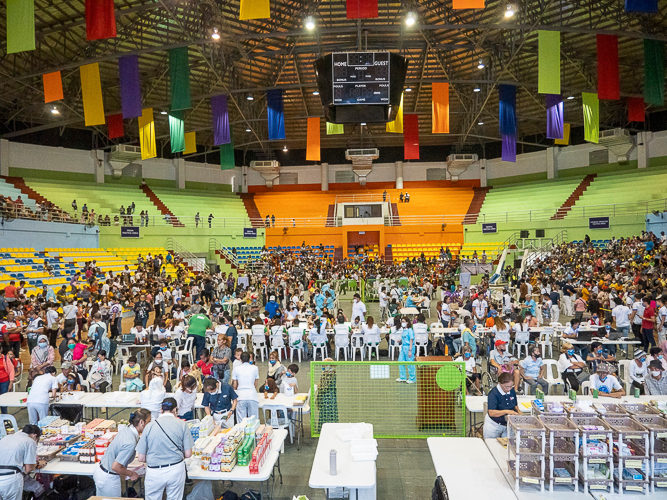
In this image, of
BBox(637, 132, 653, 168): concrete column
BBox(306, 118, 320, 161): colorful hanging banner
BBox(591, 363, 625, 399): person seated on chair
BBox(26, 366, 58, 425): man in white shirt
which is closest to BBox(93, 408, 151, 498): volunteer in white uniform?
BBox(26, 366, 58, 425): man in white shirt

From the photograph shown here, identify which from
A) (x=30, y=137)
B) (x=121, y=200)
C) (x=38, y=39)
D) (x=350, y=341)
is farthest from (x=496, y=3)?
(x=30, y=137)

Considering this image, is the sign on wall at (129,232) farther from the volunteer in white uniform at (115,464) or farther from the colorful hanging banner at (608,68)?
the volunteer in white uniform at (115,464)

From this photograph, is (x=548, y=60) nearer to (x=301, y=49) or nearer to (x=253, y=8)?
(x=253, y=8)

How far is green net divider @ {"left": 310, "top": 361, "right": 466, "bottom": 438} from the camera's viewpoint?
22.1 feet

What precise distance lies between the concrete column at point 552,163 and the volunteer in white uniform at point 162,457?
31.4 meters

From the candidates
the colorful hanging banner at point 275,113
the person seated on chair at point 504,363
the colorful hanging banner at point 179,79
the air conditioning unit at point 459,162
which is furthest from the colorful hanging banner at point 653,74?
the air conditioning unit at point 459,162

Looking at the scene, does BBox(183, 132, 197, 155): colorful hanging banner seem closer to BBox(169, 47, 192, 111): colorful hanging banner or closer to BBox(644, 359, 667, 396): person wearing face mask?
BBox(169, 47, 192, 111): colorful hanging banner

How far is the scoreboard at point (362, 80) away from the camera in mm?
10758

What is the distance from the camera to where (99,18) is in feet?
40.3

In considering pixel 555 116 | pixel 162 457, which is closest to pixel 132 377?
pixel 162 457

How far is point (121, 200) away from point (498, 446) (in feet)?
93.5

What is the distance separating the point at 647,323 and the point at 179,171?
1124 inches

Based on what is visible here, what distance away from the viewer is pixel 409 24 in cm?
1549

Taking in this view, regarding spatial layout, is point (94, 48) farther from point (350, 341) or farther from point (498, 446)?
point (498, 446)
